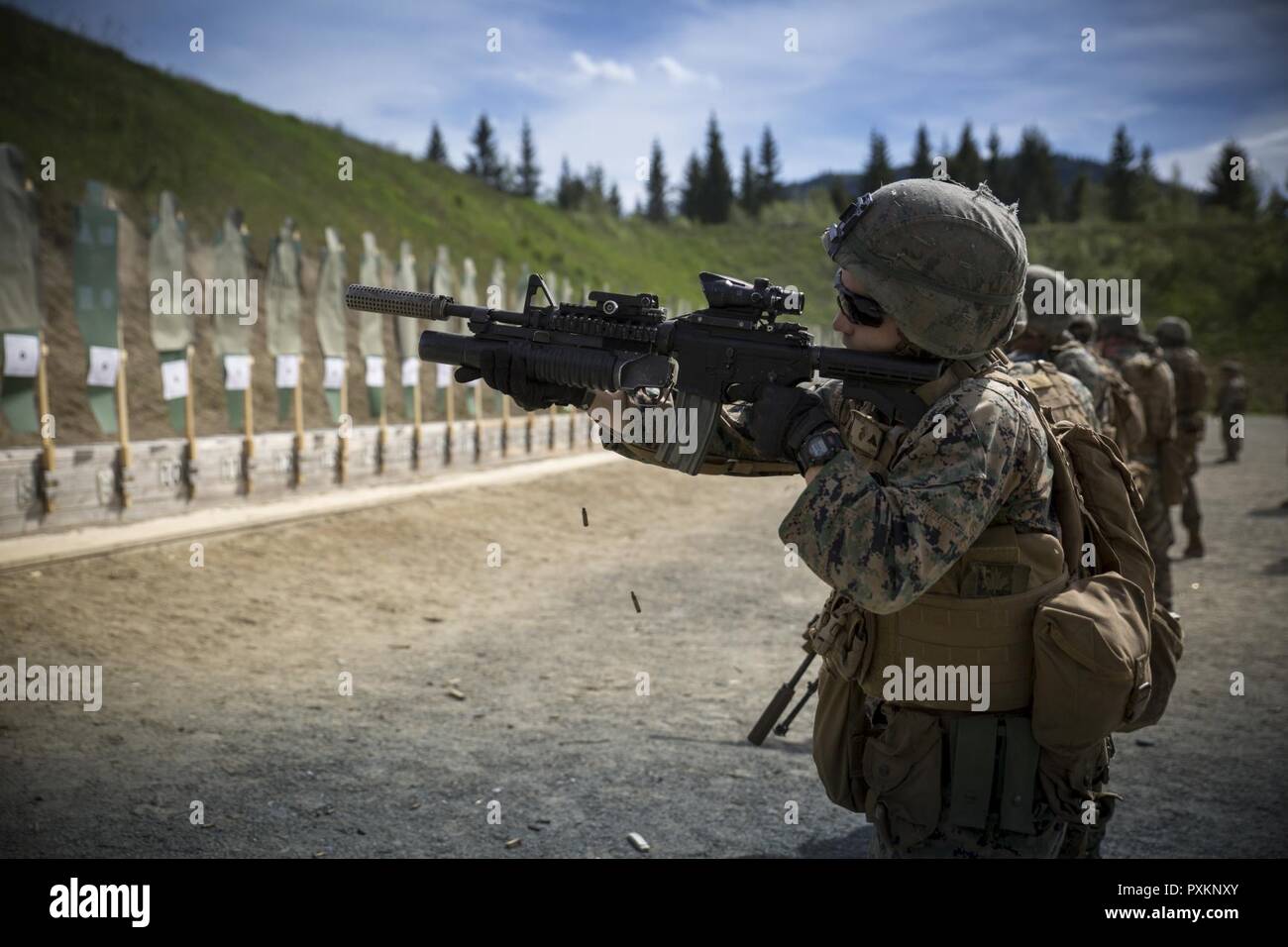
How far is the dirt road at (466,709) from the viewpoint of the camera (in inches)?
156

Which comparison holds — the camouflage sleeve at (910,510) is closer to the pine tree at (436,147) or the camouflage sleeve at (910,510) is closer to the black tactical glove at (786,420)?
the black tactical glove at (786,420)

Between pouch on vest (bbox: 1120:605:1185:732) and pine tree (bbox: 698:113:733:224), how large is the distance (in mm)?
66900

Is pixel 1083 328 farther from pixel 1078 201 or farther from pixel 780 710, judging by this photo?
pixel 1078 201

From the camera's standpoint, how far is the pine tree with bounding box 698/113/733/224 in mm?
67250

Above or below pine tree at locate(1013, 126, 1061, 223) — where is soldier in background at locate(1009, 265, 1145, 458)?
below

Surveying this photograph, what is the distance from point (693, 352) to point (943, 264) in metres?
0.70

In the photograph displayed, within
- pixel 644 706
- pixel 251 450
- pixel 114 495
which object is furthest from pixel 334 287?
pixel 644 706

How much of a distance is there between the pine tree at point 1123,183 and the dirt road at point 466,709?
6392 cm

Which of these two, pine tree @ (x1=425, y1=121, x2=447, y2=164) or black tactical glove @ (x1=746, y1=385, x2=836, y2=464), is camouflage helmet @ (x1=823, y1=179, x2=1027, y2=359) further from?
pine tree @ (x1=425, y1=121, x2=447, y2=164)

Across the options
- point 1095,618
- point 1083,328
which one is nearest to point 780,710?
point 1095,618

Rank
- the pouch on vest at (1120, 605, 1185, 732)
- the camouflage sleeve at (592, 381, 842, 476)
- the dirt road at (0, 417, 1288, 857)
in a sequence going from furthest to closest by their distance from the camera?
the dirt road at (0, 417, 1288, 857) < the camouflage sleeve at (592, 381, 842, 476) < the pouch on vest at (1120, 605, 1185, 732)

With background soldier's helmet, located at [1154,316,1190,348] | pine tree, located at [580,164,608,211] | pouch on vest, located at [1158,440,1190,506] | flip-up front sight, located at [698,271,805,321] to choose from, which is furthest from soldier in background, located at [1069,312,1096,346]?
pine tree, located at [580,164,608,211]
